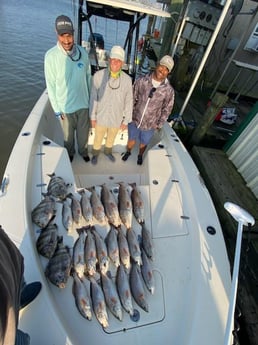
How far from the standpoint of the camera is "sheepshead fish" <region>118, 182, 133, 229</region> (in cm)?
218

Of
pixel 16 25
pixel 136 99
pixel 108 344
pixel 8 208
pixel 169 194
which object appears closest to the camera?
pixel 108 344

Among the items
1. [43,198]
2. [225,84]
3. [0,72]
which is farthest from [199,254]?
[0,72]

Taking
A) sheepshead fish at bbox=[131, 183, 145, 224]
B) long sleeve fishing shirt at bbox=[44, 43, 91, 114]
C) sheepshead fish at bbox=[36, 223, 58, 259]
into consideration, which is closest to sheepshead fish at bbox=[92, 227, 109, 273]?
sheepshead fish at bbox=[36, 223, 58, 259]

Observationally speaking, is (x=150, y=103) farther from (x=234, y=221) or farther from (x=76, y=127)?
(x=234, y=221)

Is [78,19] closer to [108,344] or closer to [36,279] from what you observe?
[36,279]

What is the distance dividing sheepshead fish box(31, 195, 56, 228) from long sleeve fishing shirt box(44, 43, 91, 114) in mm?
1271

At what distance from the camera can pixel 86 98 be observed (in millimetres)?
2764

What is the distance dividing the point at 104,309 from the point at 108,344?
220 millimetres

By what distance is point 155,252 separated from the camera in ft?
6.79

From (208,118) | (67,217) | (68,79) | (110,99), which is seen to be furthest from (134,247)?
(208,118)

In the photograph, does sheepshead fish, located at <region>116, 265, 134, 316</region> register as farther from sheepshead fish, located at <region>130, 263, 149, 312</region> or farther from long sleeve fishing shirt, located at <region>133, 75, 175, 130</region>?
long sleeve fishing shirt, located at <region>133, 75, 175, 130</region>

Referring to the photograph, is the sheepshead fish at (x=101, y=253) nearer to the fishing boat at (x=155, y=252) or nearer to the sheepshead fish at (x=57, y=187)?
the fishing boat at (x=155, y=252)

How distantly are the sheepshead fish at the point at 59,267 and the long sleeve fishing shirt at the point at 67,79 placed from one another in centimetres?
174

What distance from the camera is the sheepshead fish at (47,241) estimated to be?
1769 mm
